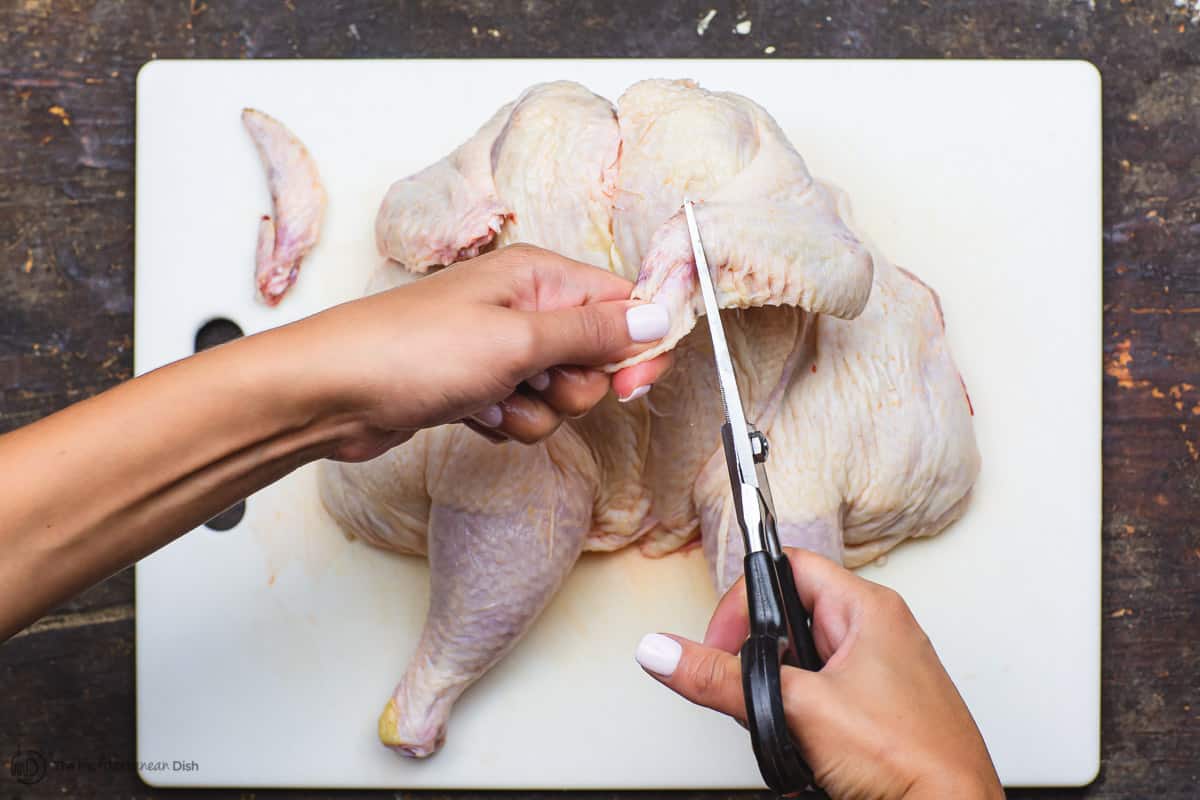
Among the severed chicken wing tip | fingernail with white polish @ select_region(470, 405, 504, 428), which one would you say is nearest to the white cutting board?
the severed chicken wing tip

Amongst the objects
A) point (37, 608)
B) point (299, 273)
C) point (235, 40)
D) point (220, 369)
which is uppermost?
point (235, 40)

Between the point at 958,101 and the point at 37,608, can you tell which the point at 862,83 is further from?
the point at 37,608

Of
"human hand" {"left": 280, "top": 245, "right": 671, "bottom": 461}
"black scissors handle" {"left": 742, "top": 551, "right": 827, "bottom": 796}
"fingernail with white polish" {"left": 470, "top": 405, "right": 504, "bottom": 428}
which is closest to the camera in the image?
"black scissors handle" {"left": 742, "top": 551, "right": 827, "bottom": 796}

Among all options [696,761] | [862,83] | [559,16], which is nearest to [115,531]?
[696,761]

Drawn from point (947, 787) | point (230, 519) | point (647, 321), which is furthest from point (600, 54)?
point (947, 787)

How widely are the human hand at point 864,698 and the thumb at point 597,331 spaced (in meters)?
0.34

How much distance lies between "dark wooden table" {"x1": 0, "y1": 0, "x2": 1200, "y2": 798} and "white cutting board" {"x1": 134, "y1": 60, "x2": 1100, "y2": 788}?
10 cm

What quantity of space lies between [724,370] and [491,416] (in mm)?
308

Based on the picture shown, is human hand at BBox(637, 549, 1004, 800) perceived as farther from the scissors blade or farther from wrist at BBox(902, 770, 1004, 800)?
the scissors blade

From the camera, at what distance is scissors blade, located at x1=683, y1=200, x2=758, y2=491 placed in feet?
3.94

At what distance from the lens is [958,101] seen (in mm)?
1696

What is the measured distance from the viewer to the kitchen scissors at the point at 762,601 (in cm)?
104

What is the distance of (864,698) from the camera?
3.59ft

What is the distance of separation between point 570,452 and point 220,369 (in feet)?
1.81
